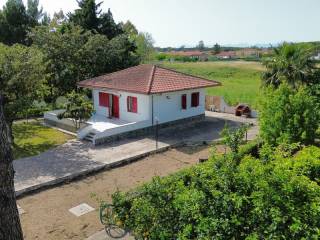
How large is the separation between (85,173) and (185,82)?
11.6 metres

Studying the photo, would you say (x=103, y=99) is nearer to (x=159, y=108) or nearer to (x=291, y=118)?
(x=159, y=108)

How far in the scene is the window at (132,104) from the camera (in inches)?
899

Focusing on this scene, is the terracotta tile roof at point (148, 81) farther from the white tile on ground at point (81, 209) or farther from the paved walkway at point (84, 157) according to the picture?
the white tile on ground at point (81, 209)

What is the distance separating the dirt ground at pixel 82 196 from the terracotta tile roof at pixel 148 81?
5.24 metres

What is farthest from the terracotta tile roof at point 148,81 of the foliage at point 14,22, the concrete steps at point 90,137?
the foliage at point 14,22

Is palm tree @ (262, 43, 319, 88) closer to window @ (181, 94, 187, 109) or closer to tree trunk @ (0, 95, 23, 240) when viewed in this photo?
window @ (181, 94, 187, 109)

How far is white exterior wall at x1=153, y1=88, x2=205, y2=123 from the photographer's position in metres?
22.5

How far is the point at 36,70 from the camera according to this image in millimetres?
18984

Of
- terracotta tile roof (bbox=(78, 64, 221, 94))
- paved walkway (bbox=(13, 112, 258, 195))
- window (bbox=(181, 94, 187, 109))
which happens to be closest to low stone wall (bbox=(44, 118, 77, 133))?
paved walkway (bbox=(13, 112, 258, 195))

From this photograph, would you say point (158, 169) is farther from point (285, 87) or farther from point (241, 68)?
point (241, 68)

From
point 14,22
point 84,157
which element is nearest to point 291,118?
point 84,157

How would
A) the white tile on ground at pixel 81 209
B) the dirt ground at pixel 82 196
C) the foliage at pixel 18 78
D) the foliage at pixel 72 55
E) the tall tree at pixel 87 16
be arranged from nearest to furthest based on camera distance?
the dirt ground at pixel 82 196 → the white tile on ground at pixel 81 209 → the foliage at pixel 18 78 → the foliage at pixel 72 55 → the tall tree at pixel 87 16

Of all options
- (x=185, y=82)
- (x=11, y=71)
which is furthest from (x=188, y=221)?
(x=185, y=82)

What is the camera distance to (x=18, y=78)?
1786cm
